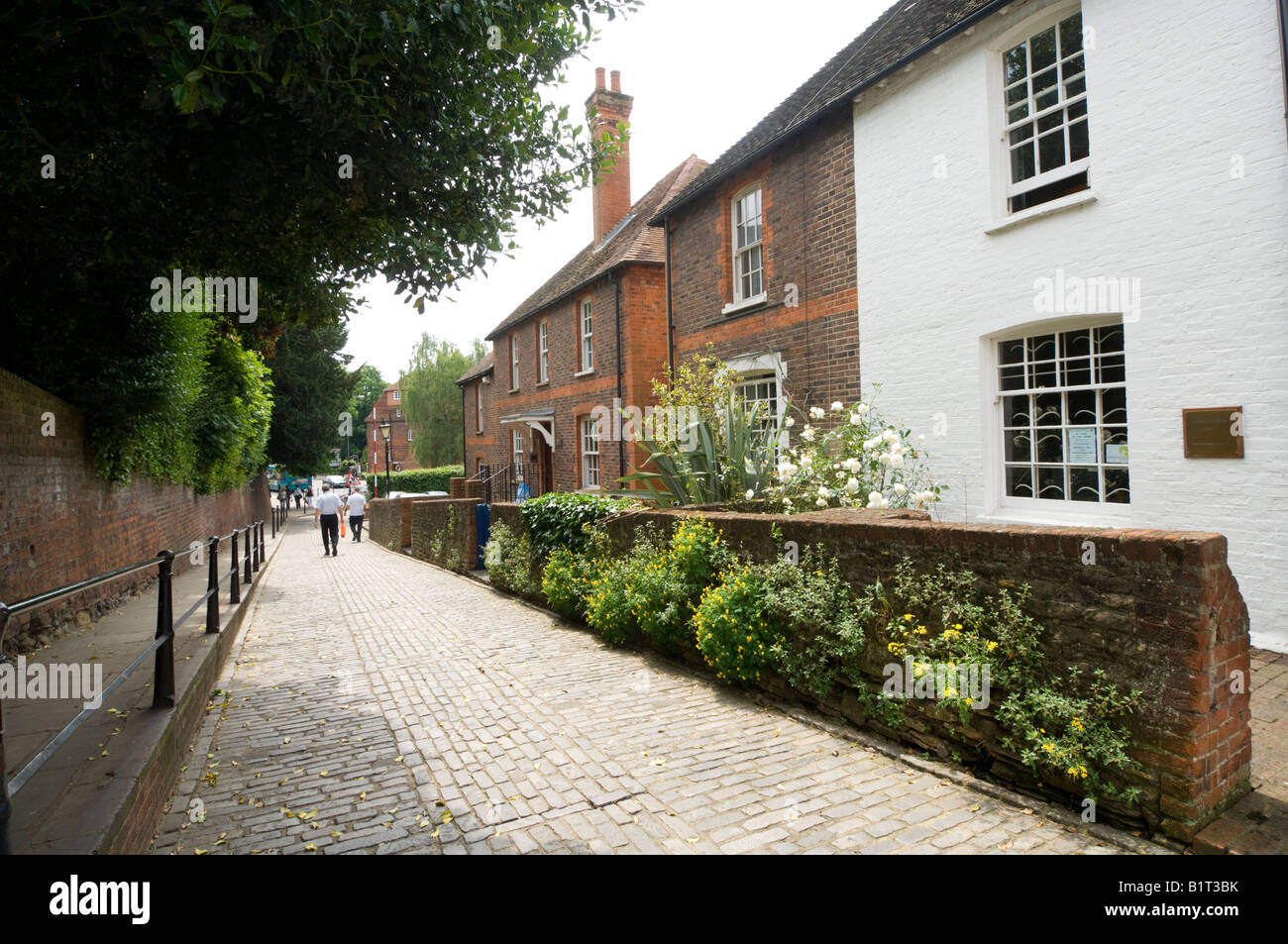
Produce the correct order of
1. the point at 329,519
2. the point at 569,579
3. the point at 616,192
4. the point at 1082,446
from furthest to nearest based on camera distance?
the point at 616,192 < the point at 329,519 < the point at 569,579 < the point at 1082,446

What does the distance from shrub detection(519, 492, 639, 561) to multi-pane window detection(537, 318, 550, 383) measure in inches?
439

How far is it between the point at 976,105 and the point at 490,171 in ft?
17.0

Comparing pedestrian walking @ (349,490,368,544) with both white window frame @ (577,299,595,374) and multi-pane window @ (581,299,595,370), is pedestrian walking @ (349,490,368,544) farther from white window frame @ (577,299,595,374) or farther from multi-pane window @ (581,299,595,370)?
multi-pane window @ (581,299,595,370)

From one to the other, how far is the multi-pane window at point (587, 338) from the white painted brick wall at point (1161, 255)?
1100 cm

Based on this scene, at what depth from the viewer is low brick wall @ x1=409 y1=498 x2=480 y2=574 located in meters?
13.8

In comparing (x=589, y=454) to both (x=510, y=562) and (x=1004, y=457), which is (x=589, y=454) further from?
(x=1004, y=457)

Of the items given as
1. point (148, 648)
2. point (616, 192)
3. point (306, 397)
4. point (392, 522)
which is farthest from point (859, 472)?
point (306, 397)

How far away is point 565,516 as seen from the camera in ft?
29.2

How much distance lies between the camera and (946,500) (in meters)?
7.91

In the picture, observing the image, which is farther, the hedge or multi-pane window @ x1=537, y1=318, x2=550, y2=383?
the hedge

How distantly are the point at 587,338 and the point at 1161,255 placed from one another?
44.9 ft

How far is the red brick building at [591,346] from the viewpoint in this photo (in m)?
16.2

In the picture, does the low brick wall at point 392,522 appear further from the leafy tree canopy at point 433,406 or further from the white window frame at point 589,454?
the leafy tree canopy at point 433,406

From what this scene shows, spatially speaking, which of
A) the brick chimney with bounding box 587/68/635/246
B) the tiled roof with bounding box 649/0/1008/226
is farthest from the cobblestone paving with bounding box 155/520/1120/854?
the brick chimney with bounding box 587/68/635/246
